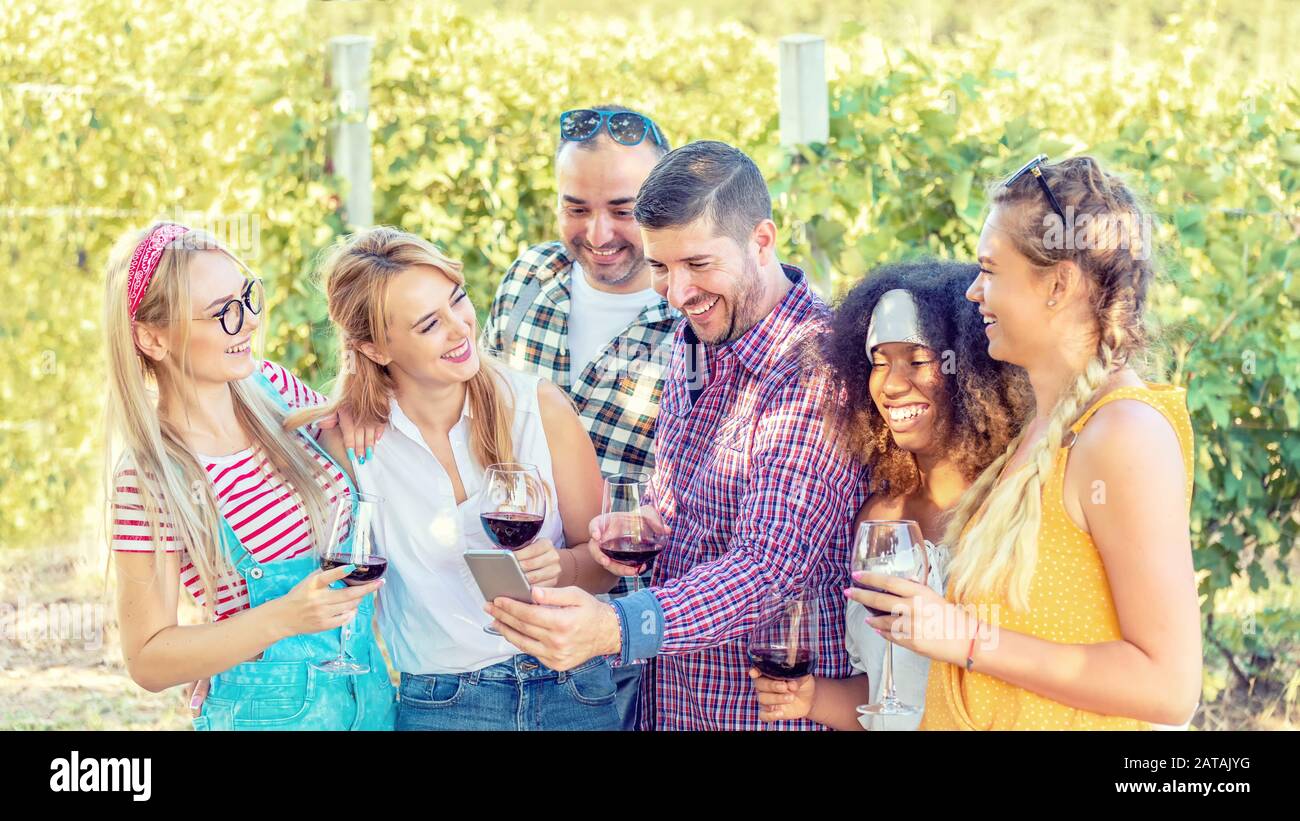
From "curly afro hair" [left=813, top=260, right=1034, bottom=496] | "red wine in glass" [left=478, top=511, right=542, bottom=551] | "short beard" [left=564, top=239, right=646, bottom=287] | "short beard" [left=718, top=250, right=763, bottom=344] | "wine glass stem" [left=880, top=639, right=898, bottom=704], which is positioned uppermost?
"short beard" [left=564, top=239, right=646, bottom=287]

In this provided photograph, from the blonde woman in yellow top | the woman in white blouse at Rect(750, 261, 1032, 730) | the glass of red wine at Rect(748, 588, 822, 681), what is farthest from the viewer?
the woman in white blouse at Rect(750, 261, 1032, 730)

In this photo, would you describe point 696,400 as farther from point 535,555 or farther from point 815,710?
point 815,710

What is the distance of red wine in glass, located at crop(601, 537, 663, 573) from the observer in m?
2.87

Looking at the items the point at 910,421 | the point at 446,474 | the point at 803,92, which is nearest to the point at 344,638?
the point at 446,474

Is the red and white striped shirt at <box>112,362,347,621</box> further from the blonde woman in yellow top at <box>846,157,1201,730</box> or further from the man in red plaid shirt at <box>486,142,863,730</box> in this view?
the blonde woman in yellow top at <box>846,157,1201,730</box>

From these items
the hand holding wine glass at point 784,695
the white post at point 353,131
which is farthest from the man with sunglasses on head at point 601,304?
the white post at point 353,131

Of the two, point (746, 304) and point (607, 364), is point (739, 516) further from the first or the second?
point (607, 364)

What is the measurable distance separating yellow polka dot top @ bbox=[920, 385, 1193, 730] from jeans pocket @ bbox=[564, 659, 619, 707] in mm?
848

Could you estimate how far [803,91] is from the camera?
4.66 metres

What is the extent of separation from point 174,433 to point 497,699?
2.96ft

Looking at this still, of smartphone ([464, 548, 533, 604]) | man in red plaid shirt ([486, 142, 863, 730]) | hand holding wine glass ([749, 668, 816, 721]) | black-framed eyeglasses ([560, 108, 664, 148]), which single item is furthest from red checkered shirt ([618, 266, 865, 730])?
black-framed eyeglasses ([560, 108, 664, 148])

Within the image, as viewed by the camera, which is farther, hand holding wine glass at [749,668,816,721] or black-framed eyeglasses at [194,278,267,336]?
black-framed eyeglasses at [194,278,267,336]

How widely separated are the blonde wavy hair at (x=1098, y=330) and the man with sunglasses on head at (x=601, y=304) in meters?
1.18
